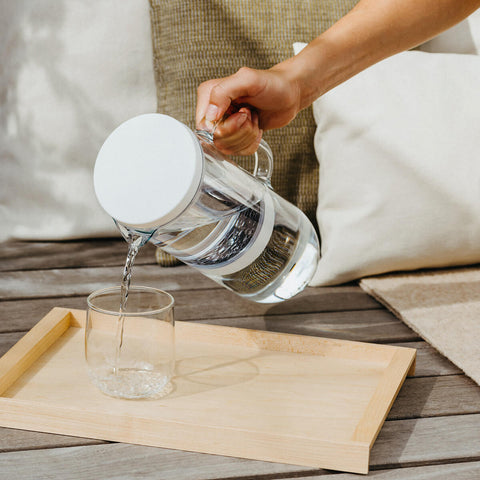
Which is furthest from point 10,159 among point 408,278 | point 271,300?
point 408,278

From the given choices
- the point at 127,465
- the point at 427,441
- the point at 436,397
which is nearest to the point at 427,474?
the point at 427,441

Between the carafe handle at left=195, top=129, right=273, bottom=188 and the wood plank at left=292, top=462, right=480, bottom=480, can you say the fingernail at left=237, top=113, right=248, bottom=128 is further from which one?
the wood plank at left=292, top=462, right=480, bottom=480

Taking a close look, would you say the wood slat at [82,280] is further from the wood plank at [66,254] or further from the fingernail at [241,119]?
the fingernail at [241,119]

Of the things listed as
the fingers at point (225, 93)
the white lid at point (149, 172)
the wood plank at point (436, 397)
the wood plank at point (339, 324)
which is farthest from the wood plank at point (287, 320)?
the white lid at point (149, 172)

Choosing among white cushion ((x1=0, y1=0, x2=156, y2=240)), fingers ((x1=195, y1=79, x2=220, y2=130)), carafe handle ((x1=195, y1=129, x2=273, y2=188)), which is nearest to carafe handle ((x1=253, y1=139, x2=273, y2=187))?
carafe handle ((x1=195, y1=129, x2=273, y2=188))

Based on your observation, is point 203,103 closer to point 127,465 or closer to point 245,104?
point 245,104

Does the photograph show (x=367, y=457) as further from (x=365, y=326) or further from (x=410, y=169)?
(x=410, y=169)

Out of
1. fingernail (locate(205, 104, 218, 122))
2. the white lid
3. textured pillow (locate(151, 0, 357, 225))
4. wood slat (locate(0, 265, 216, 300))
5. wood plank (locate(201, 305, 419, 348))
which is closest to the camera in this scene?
the white lid

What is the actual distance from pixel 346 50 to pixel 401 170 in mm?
251

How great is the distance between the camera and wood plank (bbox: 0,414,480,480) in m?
0.72

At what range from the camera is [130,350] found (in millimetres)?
807

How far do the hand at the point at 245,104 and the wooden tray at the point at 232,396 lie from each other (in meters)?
0.26

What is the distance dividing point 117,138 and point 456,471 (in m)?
0.47

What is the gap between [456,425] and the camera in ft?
2.71
